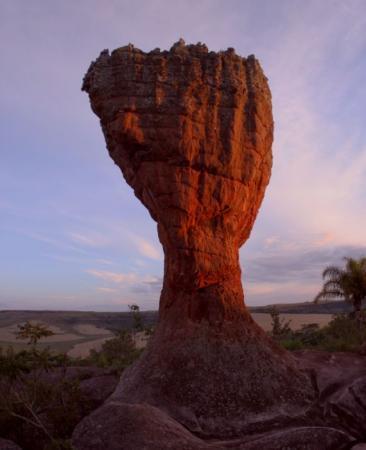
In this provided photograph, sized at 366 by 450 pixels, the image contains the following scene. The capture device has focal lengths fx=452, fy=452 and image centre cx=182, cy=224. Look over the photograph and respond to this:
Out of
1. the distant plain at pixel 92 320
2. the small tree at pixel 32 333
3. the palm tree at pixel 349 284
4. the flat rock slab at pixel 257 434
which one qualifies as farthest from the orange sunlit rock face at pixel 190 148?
the distant plain at pixel 92 320

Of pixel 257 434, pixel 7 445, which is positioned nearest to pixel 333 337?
pixel 257 434

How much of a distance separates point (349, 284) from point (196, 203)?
18.0m

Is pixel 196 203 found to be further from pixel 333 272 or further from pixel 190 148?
pixel 333 272

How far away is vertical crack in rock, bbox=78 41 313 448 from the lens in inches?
479

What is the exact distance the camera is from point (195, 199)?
13.1 meters

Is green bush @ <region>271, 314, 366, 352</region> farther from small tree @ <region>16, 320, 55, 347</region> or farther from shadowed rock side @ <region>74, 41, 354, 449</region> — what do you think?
small tree @ <region>16, 320, 55, 347</region>

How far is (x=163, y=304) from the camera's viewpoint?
46.8 ft

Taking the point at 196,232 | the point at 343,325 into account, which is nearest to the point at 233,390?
the point at 196,232

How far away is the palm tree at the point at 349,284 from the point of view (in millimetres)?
27438

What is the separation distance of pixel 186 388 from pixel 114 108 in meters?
7.82

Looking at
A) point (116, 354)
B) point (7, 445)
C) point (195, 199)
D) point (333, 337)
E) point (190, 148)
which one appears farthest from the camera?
point (116, 354)

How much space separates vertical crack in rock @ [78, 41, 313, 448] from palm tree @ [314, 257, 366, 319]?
15506 millimetres

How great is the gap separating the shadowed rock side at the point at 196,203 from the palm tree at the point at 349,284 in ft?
51.1

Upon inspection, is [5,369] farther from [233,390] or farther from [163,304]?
[233,390]
